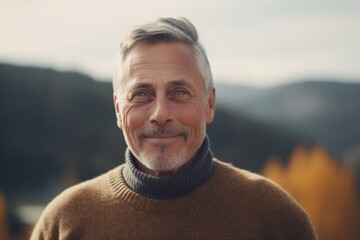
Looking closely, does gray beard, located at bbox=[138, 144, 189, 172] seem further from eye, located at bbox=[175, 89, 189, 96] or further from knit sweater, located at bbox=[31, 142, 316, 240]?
eye, located at bbox=[175, 89, 189, 96]

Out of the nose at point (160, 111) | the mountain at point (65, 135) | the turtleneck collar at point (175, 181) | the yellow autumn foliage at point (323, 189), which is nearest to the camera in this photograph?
the nose at point (160, 111)

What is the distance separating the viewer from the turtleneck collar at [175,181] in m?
2.47

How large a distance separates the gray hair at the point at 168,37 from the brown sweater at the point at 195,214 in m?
0.43

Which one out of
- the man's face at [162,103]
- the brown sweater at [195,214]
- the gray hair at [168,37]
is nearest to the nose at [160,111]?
the man's face at [162,103]

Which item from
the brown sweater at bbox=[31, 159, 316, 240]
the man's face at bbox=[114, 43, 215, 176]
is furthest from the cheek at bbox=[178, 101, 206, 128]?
the brown sweater at bbox=[31, 159, 316, 240]

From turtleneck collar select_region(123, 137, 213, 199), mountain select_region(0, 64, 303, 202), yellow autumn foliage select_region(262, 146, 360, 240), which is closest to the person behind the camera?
turtleneck collar select_region(123, 137, 213, 199)

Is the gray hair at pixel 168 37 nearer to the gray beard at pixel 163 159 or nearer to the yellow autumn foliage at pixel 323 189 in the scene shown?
the gray beard at pixel 163 159

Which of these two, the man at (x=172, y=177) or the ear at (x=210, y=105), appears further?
the ear at (x=210, y=105)

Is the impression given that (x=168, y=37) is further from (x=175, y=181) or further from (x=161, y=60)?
(x=175, y=181)

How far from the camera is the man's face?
2379 mm

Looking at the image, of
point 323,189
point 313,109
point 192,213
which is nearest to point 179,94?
point 192,213

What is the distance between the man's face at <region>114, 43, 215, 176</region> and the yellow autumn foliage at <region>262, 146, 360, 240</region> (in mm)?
41492

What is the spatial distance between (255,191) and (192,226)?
0.29m

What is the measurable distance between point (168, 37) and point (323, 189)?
154ft
